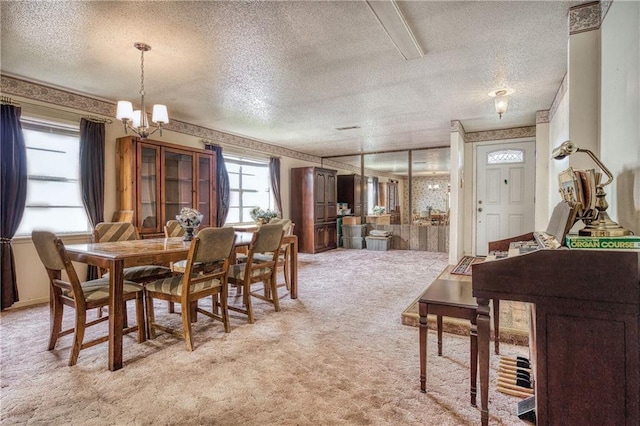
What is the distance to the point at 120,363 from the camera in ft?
6.98

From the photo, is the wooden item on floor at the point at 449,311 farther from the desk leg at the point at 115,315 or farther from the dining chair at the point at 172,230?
the dining chair at the point at 172,230

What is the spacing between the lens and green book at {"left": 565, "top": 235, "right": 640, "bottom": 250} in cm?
120

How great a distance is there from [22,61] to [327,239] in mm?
6072

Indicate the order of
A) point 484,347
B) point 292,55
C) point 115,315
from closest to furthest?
point 484,347 → point 115,315 → point 292,55

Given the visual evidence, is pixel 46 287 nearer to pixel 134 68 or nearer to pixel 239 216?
pixel 134 68

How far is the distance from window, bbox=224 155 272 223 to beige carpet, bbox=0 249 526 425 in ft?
11.3

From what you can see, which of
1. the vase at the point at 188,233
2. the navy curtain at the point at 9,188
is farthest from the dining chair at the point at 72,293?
the navy curtain at the point at 9,188

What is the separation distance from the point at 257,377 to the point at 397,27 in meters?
2.64

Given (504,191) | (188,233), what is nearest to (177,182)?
(188,233)

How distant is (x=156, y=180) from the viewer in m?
4.31

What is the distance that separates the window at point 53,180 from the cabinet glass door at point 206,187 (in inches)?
58.2

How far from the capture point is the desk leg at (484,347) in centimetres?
148

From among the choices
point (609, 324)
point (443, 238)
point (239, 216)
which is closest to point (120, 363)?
point (609, 324)

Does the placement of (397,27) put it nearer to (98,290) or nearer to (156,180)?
(98,290)
